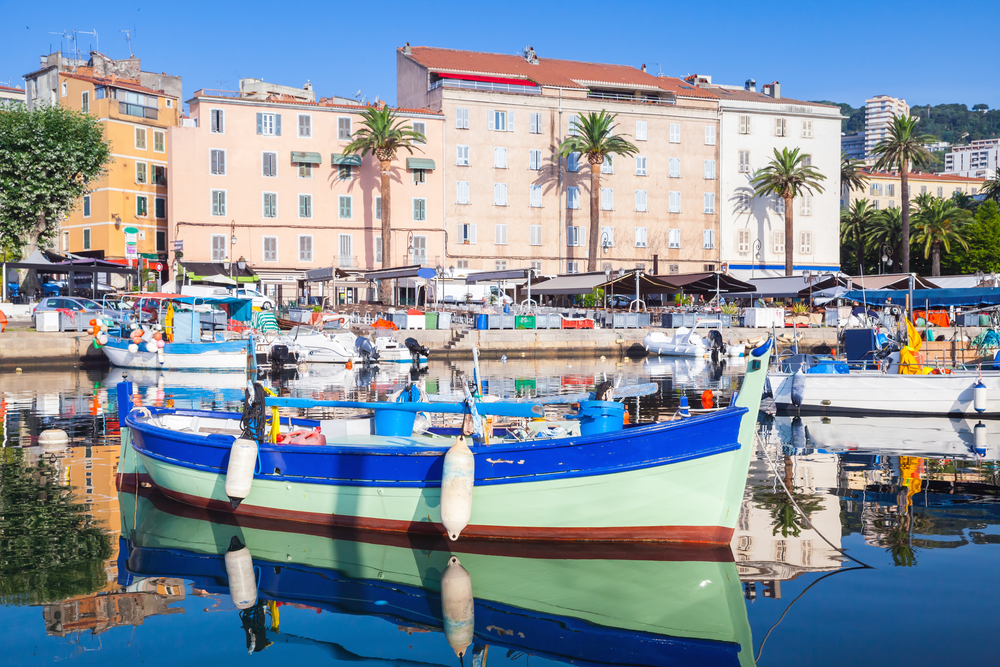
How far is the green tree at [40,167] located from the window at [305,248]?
12.6 m

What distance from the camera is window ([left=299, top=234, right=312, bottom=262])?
56156 mm

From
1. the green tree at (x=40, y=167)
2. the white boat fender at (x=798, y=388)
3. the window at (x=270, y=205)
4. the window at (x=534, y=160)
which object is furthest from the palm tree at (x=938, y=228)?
the green tree at (x=40, y=167)

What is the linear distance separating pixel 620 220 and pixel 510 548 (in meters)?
53.2

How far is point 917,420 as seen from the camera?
2083cm

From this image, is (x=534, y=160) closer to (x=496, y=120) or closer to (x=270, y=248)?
(x=496, y=120)

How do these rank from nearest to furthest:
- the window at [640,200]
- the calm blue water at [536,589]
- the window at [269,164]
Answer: the calm blue water at [536,589]
the window at [269,164]
the window at [640,200]

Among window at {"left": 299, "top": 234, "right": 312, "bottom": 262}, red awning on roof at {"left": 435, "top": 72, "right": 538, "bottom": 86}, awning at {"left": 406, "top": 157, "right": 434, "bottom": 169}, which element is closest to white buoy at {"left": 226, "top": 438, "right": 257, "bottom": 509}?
window at {"left": 299, "top": 234, "right": 312, "bottom": 262}

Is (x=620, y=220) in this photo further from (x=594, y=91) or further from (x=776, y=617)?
(x=776, y=617)

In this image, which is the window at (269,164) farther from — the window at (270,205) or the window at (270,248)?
the window at (270,248)

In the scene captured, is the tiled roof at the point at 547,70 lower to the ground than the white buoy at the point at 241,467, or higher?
higher

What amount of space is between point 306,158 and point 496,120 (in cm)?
1272

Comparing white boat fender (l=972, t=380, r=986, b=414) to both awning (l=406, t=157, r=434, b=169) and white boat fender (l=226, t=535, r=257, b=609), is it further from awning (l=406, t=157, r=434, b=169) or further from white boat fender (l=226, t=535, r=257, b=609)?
awning (l=406, t=157, r=434, b=169)

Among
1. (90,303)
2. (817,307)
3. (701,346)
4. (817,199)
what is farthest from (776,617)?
(817,199)

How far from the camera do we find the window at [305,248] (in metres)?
56.2
